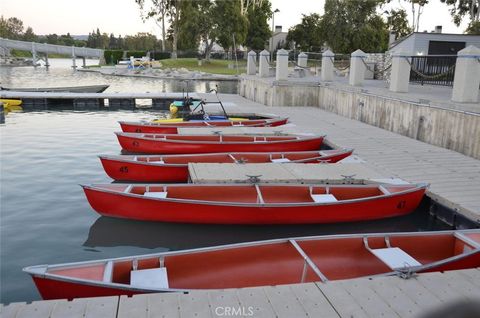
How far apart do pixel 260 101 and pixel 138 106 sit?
8272 millimetres

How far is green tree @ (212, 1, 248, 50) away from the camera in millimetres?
54625

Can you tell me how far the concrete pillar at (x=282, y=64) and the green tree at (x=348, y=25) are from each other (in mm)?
31455

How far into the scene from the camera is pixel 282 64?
22.2m

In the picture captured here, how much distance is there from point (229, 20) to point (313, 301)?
5369cm

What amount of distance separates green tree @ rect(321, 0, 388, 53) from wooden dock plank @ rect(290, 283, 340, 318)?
4984 cm

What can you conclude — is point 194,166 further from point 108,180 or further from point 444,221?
point 444,221

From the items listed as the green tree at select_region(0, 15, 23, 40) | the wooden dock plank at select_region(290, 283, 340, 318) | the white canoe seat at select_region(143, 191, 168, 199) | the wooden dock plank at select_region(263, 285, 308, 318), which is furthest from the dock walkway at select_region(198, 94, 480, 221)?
the green tree at select_region(0, 15, 23, 40)

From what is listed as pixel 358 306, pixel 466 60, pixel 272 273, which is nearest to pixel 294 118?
pixel 466 60

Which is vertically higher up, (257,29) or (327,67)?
(257,29)

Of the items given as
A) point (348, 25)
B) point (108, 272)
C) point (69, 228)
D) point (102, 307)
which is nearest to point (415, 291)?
point (102, 307)

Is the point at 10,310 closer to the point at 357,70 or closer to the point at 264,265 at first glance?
the point at 264,265

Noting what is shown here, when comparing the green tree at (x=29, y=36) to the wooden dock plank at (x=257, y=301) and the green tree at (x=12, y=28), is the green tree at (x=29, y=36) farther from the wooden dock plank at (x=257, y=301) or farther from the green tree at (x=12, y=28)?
the wooden dock plank at (x=257, y=301)

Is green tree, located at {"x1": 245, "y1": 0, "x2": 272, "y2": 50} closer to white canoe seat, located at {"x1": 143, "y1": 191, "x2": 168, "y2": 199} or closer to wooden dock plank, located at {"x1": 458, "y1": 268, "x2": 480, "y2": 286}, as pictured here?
white canoe seat, located at {"x1": 143, "y1": 191, "x2": 168, "y2": 199}

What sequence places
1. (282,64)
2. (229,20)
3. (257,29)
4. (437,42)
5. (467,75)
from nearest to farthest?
(467,75) → (282,64) → (437,42) → (229,20) → (257,29)
